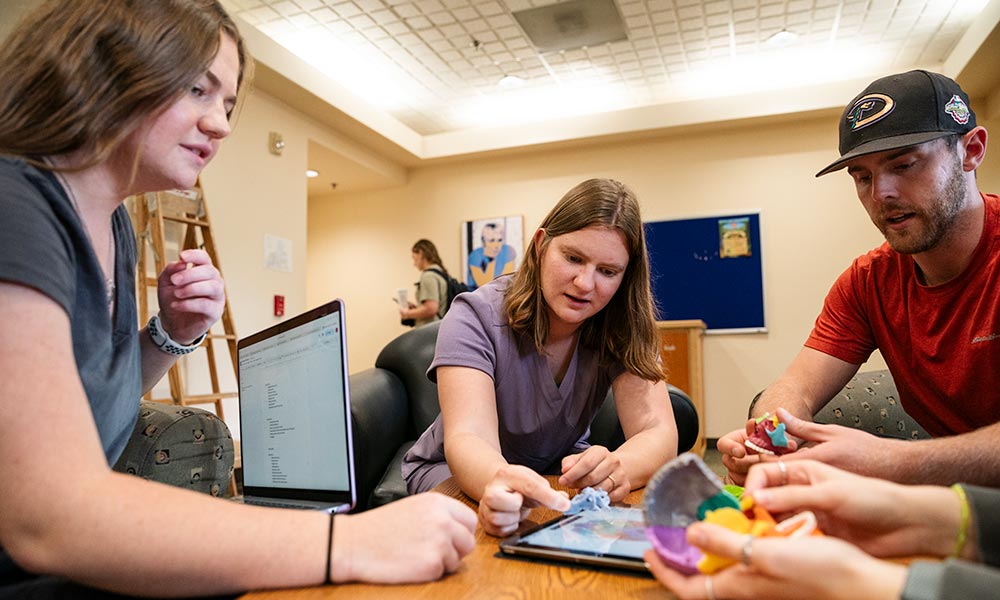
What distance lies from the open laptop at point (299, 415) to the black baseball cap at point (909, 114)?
48.1 inches

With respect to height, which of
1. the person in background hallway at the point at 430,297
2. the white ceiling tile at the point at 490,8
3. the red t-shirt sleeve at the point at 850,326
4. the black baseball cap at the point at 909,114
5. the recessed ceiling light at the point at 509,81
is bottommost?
the red t-shirt sleeve at the point at 850,326

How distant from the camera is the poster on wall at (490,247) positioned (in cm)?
604

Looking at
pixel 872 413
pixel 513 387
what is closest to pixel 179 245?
pixel 513 387

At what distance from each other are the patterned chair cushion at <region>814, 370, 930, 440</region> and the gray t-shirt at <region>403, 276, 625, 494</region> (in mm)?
796

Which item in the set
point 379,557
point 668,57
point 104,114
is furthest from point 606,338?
point 668,57

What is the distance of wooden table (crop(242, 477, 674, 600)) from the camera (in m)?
0.60

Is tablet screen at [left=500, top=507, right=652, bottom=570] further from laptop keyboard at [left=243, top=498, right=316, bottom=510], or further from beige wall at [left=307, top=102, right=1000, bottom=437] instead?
beige wall at [left=307, top=102, right=1000, bottom=437]

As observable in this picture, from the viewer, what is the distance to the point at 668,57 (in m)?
4.73

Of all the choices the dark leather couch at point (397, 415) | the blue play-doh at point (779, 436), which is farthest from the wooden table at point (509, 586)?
the dark leather couch at point (397, 415)

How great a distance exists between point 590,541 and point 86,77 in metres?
0.81

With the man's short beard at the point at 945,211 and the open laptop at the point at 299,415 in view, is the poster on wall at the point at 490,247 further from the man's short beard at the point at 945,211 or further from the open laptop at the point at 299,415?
the open laptop at the point at 299,415

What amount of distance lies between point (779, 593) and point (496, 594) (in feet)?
0.84

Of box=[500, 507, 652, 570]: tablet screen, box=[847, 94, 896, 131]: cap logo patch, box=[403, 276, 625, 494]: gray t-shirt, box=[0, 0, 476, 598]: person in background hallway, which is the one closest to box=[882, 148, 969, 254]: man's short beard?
box=[847, 94, 896, 131]: cap logo patch

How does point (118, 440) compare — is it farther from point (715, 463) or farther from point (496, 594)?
point (715, 463)
